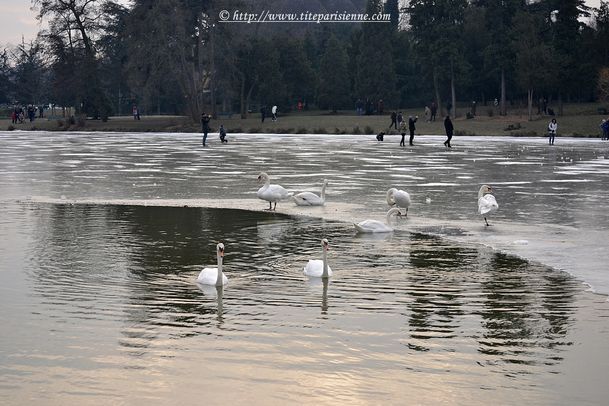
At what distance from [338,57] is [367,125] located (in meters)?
23.8

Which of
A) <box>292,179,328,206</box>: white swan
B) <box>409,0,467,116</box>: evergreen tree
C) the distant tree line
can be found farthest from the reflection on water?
<box>409,0,467,116</box>: evergreen tree

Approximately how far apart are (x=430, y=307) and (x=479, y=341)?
61.0 inches

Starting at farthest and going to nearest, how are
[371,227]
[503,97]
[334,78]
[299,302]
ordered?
[334,78]
[503,97]
[371,227]
[299,302]

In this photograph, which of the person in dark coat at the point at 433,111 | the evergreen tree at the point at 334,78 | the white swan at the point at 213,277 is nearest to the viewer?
the white swan at the point at 213,277

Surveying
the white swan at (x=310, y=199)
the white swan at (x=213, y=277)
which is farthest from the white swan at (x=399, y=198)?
the white swan at (x=213, y=277)

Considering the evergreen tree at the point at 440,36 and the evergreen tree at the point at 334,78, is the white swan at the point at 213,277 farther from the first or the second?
the evergreen tree at the point at 334,78

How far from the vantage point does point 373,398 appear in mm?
7984

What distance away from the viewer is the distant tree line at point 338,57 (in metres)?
75.1

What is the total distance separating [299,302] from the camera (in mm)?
11547

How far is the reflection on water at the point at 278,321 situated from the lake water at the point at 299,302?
34mm

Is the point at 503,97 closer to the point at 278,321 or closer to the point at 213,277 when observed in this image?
the point at 213,277

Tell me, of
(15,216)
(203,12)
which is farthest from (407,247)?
(203,12)

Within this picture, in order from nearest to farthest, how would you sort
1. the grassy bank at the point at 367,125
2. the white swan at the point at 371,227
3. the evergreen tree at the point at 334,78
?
the white swan at the point at 371,227
the grassy bank at the point at 367,125
the evergreen tree at the point at 334,78

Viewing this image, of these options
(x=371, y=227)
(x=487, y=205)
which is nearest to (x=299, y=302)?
(x=371, y=227)
